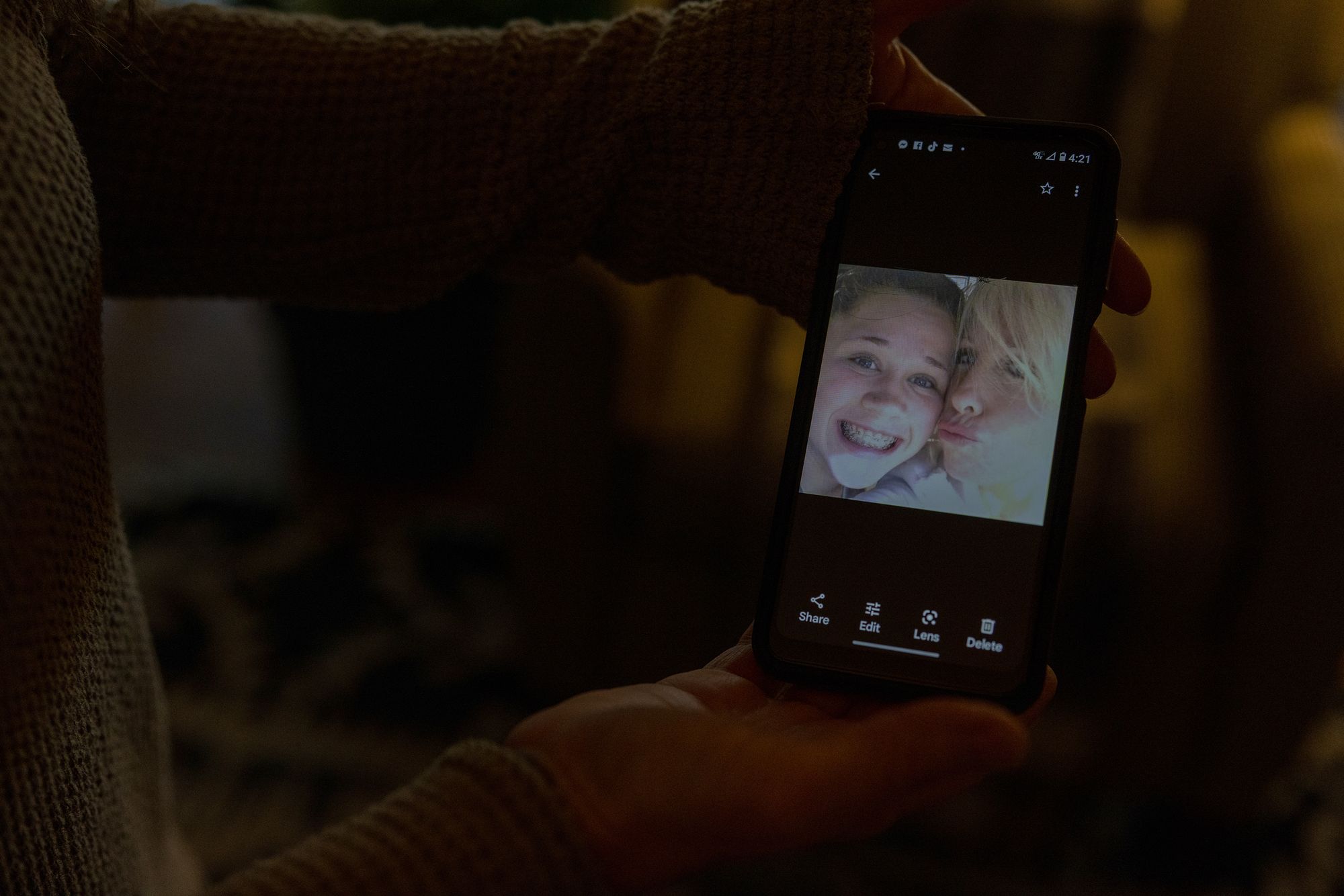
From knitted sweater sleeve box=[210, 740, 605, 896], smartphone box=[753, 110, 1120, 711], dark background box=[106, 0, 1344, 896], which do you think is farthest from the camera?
dark background box=[106, 0, 1344, 896]

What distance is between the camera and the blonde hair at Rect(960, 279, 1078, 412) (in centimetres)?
47

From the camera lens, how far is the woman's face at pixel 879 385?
0.47 m

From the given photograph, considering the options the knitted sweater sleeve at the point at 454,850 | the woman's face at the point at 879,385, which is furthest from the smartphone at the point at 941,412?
the knitted sweater sleeve at the point at 454,850

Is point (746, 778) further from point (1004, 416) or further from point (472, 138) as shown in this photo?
point (472, 138)

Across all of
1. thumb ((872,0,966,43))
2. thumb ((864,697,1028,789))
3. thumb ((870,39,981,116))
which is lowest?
thumb ((864,697,1028,789))

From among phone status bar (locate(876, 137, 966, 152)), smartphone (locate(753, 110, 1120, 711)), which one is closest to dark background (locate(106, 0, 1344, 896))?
smartphone (locate(753, 110, 1120, 711))

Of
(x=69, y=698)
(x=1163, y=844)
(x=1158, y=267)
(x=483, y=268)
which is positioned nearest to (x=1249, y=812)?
(x=1163, y=844)

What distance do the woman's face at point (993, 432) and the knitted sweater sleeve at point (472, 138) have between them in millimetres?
98

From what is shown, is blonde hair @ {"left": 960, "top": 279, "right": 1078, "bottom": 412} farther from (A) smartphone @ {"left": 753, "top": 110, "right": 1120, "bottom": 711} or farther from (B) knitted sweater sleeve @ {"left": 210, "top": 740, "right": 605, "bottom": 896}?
(B) knitted sweater sleeve @ {"left": 210, "top": 740, "right": 605, "bottom": 896}

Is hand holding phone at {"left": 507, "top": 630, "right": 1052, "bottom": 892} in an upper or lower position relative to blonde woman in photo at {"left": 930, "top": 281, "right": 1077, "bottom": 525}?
lower

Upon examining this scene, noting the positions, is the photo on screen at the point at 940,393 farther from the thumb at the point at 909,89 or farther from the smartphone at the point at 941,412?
the thumb at the point at 909,89

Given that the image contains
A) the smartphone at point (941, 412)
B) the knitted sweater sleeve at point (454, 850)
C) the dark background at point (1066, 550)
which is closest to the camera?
the knitted sweater sleeve at point (454, 850)

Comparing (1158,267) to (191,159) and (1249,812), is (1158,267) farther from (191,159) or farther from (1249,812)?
(191,159)

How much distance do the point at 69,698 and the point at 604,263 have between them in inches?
13.0
